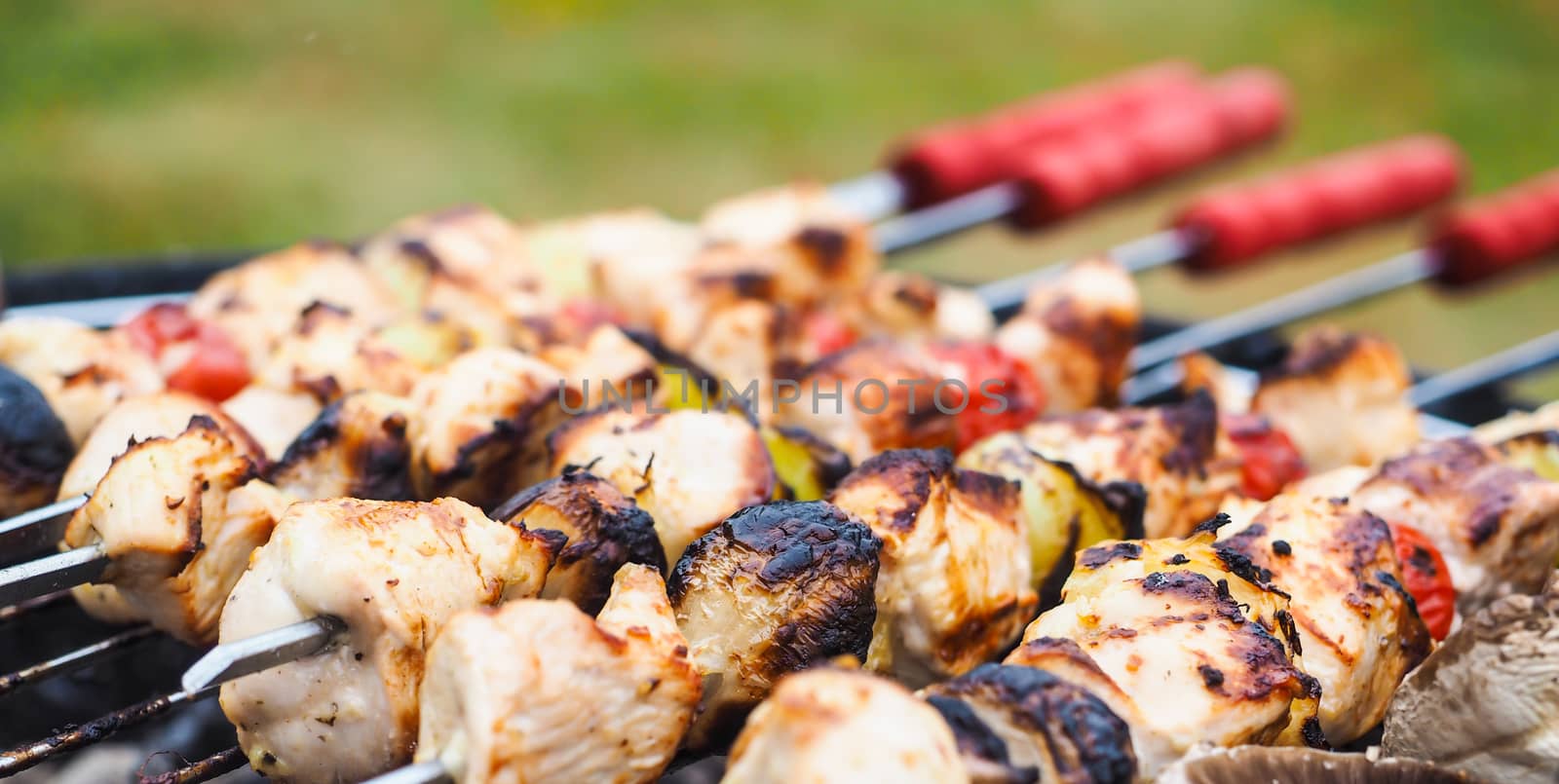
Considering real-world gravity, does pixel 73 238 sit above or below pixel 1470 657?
above

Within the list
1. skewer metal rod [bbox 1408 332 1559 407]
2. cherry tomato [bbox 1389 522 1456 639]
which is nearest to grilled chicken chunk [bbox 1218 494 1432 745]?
cherry tomato [bbox 1389 522 1456 639]

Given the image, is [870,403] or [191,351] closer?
[870,403]

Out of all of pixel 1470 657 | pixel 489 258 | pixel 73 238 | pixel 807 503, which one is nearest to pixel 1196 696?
pixel 1470 657

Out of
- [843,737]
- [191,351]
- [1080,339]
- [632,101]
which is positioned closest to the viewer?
[843,737]

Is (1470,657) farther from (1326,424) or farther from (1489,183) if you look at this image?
(1489,183)

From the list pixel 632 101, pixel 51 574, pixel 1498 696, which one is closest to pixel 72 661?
pixel 51 574

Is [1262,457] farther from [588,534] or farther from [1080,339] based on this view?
[588,534]

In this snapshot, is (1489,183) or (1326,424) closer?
(1326,424)
